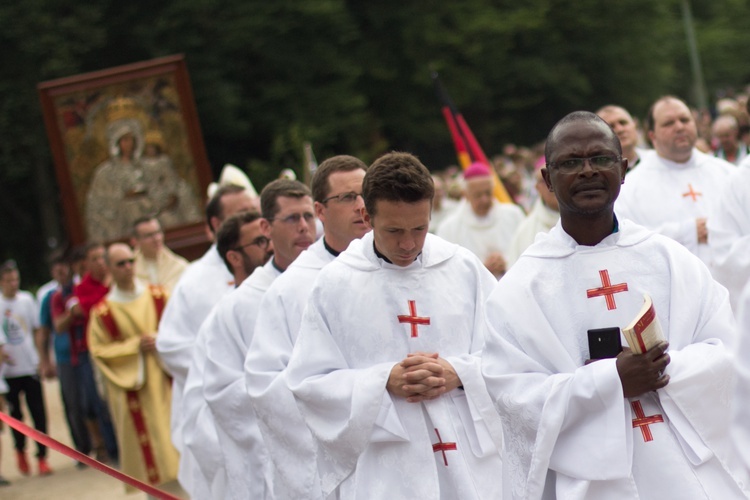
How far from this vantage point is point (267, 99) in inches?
1387

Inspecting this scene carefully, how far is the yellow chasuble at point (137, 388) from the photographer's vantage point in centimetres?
1076

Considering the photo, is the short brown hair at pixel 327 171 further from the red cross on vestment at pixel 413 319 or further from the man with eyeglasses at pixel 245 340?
the red cross on vestment at pixel 413 319

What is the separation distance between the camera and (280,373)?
240 inches

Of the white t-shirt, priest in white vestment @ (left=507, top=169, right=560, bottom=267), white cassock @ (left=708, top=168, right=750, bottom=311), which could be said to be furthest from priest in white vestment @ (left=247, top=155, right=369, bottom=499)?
the white t-shirt

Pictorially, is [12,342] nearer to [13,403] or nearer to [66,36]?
[13,403]

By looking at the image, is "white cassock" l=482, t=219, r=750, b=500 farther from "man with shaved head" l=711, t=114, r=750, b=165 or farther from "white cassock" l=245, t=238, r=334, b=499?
"man with shaved head" l=711, t=114, r=750, b=165

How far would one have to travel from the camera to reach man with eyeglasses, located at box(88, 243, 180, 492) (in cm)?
1075

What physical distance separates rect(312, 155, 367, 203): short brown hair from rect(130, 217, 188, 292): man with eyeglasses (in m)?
5.77

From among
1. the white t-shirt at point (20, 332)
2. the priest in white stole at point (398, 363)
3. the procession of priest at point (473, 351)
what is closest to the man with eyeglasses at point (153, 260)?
the white t-shirt at point (20, 332)

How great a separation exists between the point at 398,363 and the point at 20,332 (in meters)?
9.62

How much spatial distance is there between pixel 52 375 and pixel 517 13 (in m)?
28.5

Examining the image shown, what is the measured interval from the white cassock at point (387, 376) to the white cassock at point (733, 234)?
2604mm

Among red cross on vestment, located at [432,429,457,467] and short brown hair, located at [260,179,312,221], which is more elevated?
short brown hair, located at [260,179,312,221]

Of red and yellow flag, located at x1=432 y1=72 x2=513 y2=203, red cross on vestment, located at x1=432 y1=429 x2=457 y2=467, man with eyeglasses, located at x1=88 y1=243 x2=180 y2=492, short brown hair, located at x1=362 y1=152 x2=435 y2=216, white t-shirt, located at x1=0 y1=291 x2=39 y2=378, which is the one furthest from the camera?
red and yellow flag, located at x1=432 y1=72 x2=513 y2=203
